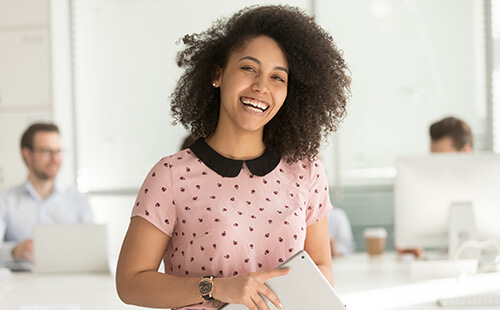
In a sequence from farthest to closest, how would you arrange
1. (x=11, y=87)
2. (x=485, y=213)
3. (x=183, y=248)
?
(x=11, y=87) < (x=485, y=213) < (x=183, y=248)

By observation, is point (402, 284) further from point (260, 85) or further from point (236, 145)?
point (260, 85)

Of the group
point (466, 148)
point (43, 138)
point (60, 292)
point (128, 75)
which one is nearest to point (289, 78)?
point (60, 292)

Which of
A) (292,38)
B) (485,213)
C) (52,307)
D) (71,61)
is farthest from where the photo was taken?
(71,61)

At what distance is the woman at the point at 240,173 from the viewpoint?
1458mm

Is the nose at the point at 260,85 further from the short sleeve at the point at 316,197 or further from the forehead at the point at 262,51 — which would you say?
the short sleeve at the point at 316,197

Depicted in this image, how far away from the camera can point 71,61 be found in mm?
5012

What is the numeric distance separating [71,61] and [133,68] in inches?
18.7

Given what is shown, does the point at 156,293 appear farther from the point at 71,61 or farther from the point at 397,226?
the point at 71,61

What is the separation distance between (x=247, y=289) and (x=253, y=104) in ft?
1.41

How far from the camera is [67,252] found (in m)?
3.16

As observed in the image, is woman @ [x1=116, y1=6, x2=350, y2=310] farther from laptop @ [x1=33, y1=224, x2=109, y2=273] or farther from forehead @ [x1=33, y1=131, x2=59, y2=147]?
forehead @ [x1=33, y1=131, x2=59, y2=147]

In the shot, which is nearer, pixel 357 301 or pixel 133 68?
pixel 357 301

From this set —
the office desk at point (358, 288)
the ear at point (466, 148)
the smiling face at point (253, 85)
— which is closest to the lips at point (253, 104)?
the smiling face at point (253, 85)

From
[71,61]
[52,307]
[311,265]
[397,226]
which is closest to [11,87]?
[71,61]
